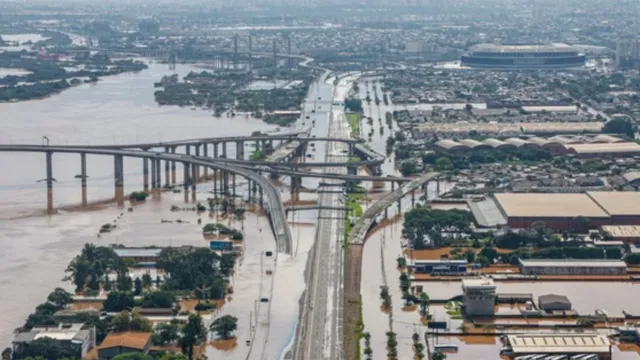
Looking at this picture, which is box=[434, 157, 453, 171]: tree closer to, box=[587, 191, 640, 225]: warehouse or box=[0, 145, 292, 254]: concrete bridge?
box=[0, 145, 292, 254]: concrete bridge

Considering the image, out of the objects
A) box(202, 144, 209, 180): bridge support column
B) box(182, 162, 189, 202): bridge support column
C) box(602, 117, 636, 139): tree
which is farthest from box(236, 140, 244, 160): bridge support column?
box(602, 117, 636, 139): tree

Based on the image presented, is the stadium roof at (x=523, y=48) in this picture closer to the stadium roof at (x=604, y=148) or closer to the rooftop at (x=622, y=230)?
the stadium roof at (x=604, y=148)

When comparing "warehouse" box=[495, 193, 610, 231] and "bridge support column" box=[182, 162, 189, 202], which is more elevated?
"warehouse" box=[495, 193, 610, 231]

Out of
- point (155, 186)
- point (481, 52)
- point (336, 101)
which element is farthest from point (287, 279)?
point (481, 52)

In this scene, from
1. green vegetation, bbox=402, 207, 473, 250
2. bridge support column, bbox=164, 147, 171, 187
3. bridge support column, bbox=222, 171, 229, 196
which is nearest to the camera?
green vegetation, bbox=402, 207, 473, 250

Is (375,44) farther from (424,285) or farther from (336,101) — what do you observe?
(424,285)

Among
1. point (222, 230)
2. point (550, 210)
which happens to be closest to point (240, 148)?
point (222, 230)
